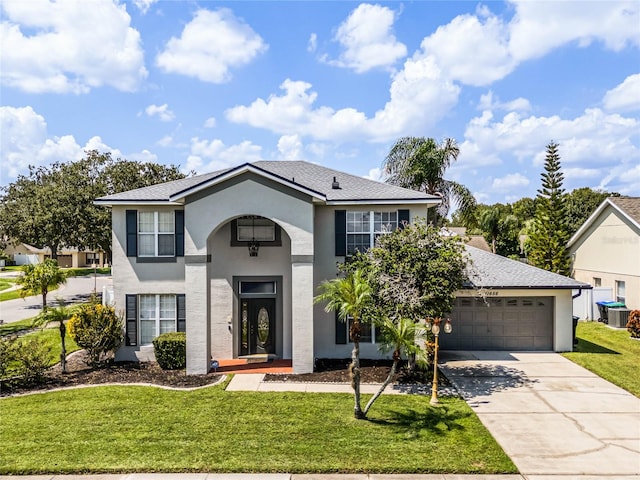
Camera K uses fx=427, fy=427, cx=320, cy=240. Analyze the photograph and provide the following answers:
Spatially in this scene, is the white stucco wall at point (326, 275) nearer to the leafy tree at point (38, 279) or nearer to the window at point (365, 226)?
the window at point (365, 226)

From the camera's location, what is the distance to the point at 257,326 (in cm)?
1540

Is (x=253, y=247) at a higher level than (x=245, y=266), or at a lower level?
higher

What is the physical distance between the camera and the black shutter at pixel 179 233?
14.9 meters

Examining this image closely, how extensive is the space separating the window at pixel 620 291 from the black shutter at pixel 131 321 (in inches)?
947

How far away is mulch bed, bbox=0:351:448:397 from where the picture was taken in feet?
41.0

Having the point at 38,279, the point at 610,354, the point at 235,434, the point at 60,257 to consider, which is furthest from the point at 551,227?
the point at 60,257

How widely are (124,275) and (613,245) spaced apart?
2496 centimetres

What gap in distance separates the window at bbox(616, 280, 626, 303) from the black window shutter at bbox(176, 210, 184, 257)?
74.5ft

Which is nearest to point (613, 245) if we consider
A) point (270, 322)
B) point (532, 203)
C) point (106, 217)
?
point (270, 322)

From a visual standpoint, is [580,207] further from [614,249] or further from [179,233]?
[179,233]

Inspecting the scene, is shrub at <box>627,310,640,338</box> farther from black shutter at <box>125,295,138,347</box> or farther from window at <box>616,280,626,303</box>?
black shutter at <box>125,295,138,347</box>

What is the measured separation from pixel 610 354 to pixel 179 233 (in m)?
16.5

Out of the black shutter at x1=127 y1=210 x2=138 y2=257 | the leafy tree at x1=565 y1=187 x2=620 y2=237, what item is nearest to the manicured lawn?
the black shutter at x1=127 y1=210 x2=138 y2=257

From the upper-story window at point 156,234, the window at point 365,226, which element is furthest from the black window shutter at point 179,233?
the window at point 365,226
